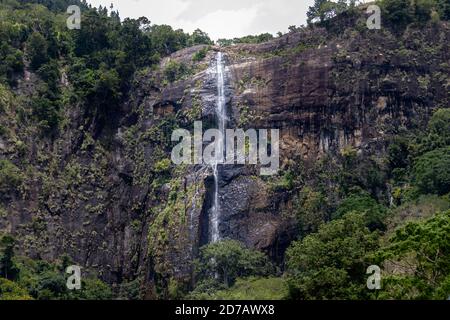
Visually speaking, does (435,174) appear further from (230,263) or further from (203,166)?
(203,166)

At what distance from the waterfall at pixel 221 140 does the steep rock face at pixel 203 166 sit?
0.94ft

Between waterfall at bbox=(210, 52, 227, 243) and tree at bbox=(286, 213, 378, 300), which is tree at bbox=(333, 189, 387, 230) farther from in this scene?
waterfall at bbox=(210, 52, 227, 243)

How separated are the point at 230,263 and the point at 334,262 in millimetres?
7207

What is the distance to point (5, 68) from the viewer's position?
4459 centimetres

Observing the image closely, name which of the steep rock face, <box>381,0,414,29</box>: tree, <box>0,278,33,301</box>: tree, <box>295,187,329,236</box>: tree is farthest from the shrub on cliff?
<box>381,0,414,29</box>: tree

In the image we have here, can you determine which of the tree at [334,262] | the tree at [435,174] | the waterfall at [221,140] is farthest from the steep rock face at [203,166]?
the tree at [334,262]

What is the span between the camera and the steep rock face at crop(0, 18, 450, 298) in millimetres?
39344

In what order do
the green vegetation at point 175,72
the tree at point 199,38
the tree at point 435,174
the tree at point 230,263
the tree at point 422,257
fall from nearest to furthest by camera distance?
the tree at point 422,257
the tree at point 230,263
the tree at point 435,174
the green vegetation at point 175,72
the tree at point 199,38

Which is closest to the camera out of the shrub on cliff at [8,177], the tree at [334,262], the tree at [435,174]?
the tree at [334,262]

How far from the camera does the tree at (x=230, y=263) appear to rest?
35.4 metres

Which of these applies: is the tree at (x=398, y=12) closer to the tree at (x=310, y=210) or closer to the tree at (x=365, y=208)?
the tree at (x=365, y=208)

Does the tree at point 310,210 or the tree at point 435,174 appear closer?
the tree at point 435,174

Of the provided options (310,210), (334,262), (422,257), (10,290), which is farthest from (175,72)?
(422,257)

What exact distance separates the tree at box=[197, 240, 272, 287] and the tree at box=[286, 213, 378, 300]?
4489 millimetres
